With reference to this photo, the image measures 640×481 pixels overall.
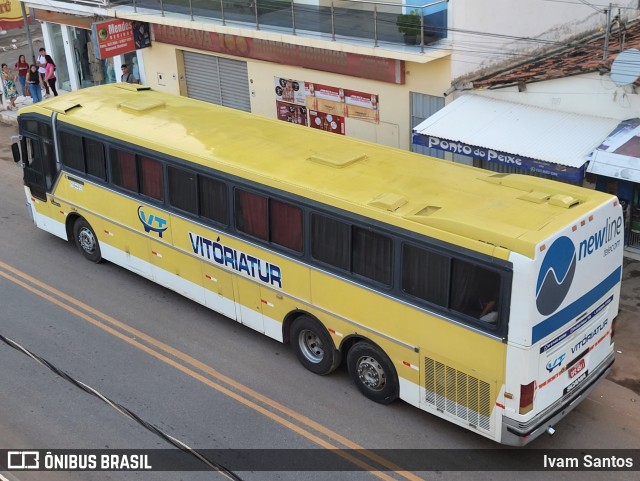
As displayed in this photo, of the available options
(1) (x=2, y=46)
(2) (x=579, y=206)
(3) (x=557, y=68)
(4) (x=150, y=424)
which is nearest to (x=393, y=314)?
(2) (x=579, y=206)

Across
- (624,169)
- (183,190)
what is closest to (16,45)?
(183,190)

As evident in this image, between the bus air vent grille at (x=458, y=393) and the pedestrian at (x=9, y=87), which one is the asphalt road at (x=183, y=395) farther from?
the pedestrian at (x=9, y=87)

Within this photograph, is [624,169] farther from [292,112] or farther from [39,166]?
[39,166]

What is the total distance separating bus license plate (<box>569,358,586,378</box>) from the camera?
9854mm

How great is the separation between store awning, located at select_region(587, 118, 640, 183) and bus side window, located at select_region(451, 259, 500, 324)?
4.93 metres

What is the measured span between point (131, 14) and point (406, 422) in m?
14.5

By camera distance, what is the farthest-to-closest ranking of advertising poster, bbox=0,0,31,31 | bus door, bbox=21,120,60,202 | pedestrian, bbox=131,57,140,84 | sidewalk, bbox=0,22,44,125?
sidewalk, bbox=0,22,44,125, advertising poster, bbox=0,0,31,31, pedestrian, bbox=131,57,140,84, bus door, bbox=21,120,60,202

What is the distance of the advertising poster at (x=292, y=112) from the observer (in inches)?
765

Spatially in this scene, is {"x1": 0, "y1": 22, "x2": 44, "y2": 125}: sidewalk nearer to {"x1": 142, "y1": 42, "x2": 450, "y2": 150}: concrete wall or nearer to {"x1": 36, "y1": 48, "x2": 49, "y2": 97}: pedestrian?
{"x1": 36, "y1": 48, "x2": 49, "y2": 97}: pedestrian

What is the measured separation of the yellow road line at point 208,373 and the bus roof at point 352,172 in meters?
2.74

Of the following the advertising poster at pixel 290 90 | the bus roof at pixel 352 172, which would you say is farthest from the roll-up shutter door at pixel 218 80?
the bus roof at pixel 352 172

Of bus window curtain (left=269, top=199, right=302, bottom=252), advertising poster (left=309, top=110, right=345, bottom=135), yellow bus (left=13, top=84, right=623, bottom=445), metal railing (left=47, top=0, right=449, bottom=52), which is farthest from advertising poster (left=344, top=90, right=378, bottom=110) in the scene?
bus window curtain (left=269, top=199, right=302, bottom=252)

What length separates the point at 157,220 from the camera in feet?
43.5

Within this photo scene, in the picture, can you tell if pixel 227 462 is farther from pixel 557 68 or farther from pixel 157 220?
pixel 557 68
